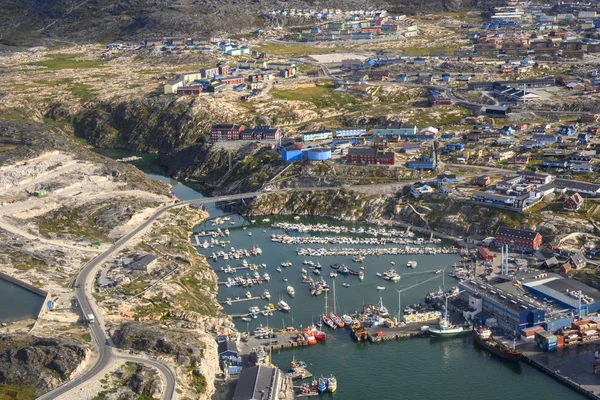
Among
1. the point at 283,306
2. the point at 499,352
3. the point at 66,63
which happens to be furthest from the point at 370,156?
the point at 66,63

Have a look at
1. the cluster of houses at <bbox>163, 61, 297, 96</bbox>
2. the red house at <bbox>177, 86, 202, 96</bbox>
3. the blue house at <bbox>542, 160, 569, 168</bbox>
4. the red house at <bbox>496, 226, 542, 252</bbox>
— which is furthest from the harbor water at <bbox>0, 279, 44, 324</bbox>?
the cluster of houses at <bbox>163, 61, 297, 96</bbox>

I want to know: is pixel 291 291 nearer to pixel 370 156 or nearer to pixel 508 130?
pixel 370 156

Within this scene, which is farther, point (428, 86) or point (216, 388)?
point (428, 86)

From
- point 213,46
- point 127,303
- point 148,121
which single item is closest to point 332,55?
point 213,46

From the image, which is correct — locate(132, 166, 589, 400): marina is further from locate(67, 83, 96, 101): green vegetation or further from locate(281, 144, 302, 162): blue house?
locate(67, 83, 96, 101): green vegetation

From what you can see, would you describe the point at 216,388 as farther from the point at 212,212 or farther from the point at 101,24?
the point at 101,24

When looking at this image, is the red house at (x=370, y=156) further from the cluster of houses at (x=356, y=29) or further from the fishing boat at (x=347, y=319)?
the cluster of houses at (x=356, y=29)
